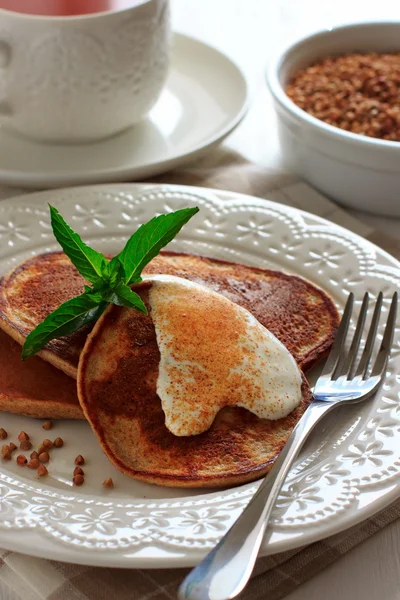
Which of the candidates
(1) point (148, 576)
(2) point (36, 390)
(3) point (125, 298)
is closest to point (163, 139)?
(3) point (125, 298)

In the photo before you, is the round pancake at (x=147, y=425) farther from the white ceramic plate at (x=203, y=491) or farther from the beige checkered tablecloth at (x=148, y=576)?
the beige checkered tablecloth at (x=148, y=576)

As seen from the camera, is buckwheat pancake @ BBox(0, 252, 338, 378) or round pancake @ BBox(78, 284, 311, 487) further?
buckwheat pancake @ BBox(0, 252, 338, 378)

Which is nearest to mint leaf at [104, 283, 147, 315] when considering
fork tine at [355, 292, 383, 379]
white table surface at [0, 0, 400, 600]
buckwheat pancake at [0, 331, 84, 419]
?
buckwheat pancake at [0, 331, 84, 419]

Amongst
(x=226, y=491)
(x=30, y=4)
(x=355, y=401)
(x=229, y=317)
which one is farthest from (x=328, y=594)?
(x=30, y=4)

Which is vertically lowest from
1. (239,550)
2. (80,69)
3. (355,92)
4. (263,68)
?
(263,68)

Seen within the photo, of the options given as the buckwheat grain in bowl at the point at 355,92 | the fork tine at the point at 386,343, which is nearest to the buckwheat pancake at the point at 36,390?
the fork tine at the point at 386,343

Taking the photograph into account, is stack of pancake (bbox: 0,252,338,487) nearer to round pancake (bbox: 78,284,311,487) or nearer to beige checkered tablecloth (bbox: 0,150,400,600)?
round pancake (bbox: 78,284,311,487)

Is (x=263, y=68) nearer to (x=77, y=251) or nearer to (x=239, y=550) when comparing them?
(x=77, y=251)

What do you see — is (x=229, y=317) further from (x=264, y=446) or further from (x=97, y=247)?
(x=97, y=247)
